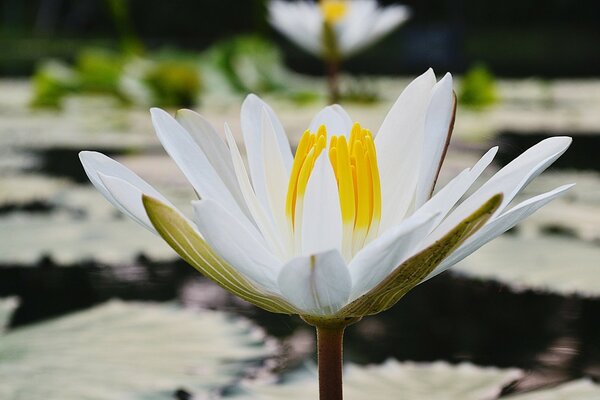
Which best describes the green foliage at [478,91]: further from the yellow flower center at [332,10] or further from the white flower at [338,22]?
the yellow flower center at [332,10]

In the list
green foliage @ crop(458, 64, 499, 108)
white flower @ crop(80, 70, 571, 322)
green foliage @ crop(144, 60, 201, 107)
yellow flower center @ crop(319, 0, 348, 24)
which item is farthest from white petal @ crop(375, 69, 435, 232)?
green foliage @ crop(458, 64, 499, 108)

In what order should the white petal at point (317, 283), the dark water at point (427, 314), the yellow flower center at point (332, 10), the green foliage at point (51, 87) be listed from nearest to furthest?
the white petal at point (317, 283), the dark water at point (427, 314), the yellow flower center at point (332, 10), the green foliage at point (51, 87)

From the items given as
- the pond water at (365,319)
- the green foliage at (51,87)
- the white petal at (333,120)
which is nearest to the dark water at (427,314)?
the pond water at (365,319)

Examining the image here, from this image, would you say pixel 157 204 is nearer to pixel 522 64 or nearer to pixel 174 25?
pixel 522 64

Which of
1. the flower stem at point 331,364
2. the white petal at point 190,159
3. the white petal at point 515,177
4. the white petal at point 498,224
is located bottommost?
the flower stem at point 331,364

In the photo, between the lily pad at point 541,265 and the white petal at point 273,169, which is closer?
the white petal at point 273,169

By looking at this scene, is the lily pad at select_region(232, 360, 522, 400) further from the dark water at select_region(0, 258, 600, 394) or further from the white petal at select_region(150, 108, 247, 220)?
the white petal at select_region(150, 108, 247, 220)
